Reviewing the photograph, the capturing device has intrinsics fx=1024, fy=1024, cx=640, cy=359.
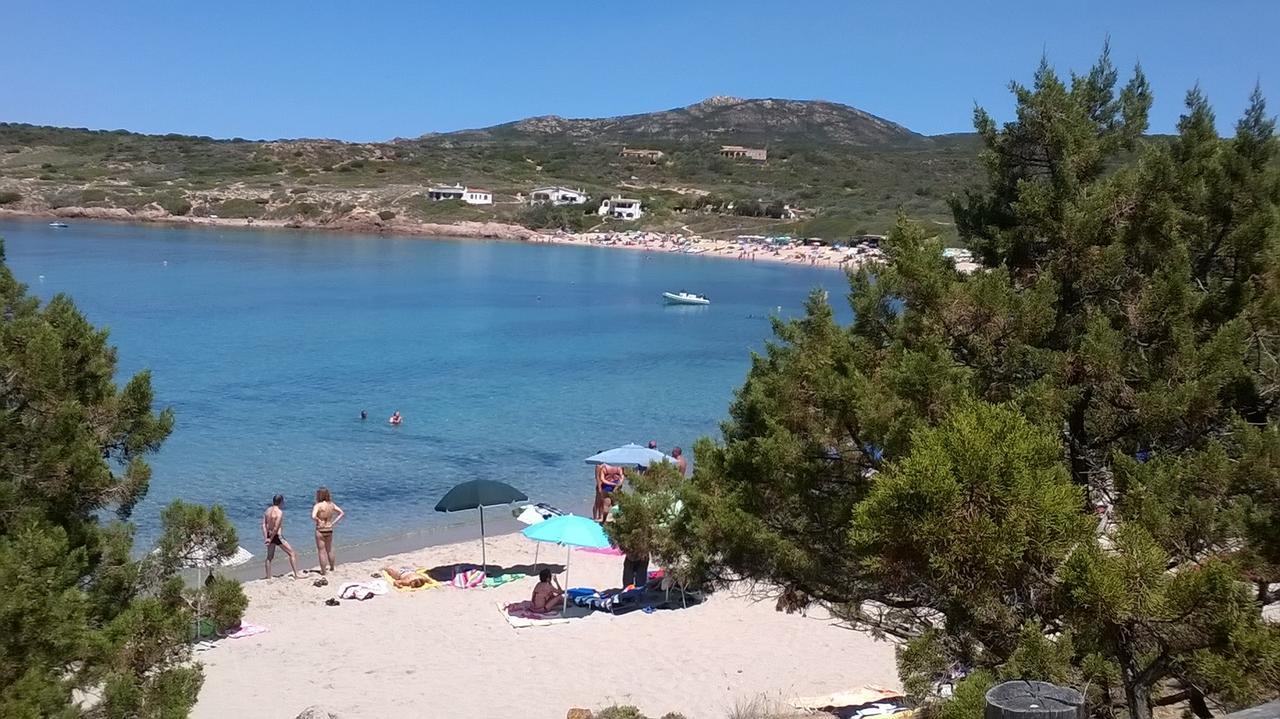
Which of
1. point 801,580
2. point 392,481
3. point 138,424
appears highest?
point 138,424

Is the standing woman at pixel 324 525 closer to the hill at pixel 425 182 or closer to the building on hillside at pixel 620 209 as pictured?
the hill at pixel 425 182

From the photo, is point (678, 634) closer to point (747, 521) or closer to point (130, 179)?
point (747, 521)

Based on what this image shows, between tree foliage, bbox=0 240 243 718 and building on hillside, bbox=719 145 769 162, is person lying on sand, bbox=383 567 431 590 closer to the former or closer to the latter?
tree foliage, bbox=0 240 243 718

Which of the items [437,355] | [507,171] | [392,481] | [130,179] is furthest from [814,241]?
[392,481]

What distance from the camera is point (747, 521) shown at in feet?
20.2

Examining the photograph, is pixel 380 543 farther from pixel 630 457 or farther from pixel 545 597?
pixel 545 597

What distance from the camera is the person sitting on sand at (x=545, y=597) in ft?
41.9

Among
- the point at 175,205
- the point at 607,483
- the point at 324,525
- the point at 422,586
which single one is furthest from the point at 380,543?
the point at 175,205

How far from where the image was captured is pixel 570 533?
13.1 metres

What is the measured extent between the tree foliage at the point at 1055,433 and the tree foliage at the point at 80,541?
3.14m

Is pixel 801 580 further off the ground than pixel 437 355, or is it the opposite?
pixel 801 580

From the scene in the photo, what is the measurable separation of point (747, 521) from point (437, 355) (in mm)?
34952

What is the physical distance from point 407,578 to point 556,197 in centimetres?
11334

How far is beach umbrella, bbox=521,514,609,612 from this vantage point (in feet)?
42.7
